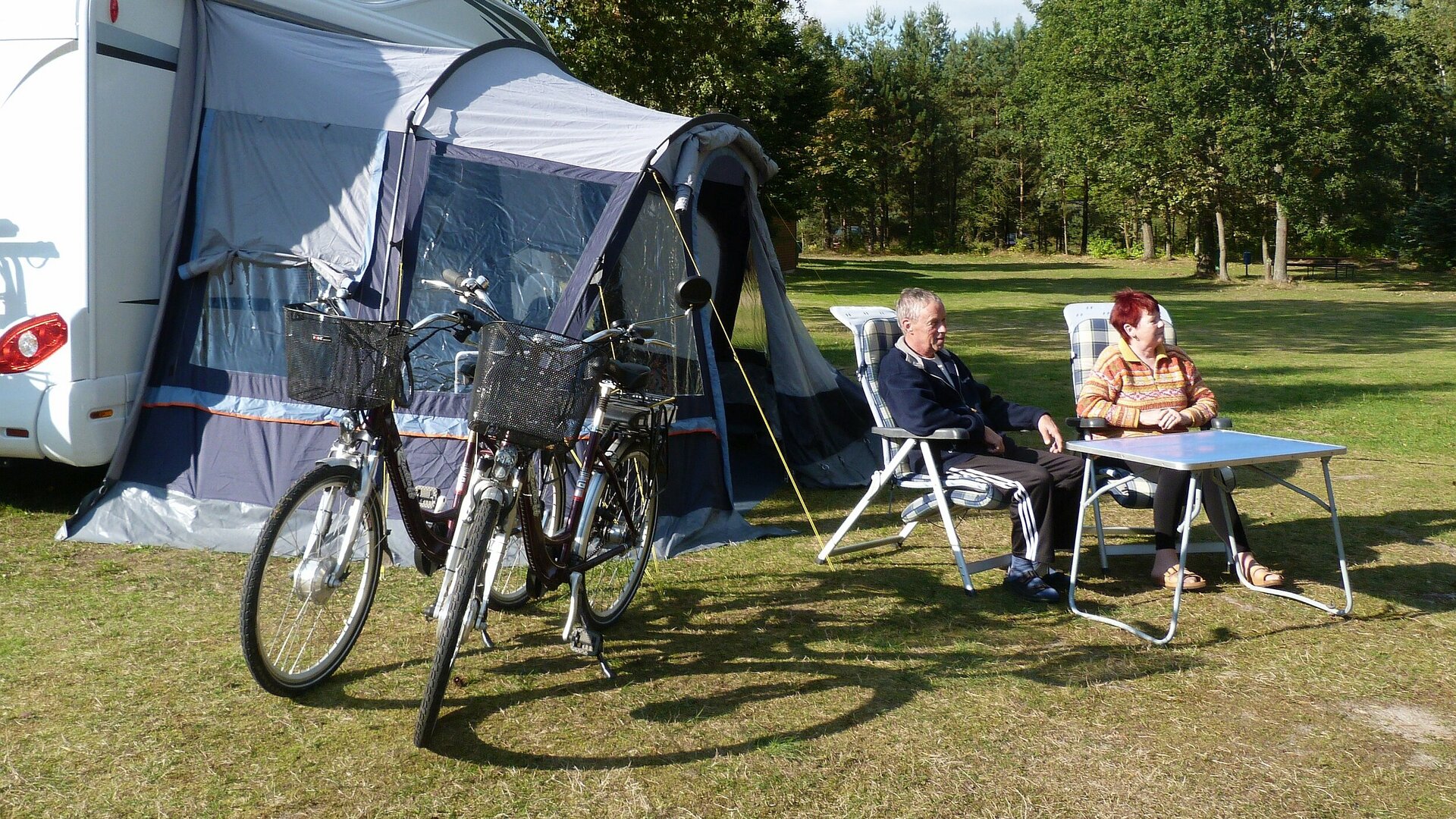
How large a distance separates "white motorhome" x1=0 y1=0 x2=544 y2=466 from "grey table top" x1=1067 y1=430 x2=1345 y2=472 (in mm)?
4133

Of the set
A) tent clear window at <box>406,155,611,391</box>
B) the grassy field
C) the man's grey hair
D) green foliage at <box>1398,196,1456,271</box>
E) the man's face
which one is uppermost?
green foliage at <box>1398,196,1456,271</box>

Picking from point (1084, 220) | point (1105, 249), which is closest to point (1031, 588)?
point (1105, 249)

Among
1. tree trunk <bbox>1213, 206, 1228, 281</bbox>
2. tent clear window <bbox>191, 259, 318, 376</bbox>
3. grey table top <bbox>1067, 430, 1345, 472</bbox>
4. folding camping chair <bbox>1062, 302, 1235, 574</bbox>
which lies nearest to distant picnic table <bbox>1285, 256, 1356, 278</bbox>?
tree trunk <bbox>1213, 206, 1228, 281</bbox>

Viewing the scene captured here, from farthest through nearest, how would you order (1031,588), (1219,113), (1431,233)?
1. (1431,233)
2. (1219,113)
3. (1031,588)

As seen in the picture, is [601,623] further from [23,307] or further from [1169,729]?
[23,307]

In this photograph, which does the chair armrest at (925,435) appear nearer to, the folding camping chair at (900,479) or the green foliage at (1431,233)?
the folding camping chair at (900,479)

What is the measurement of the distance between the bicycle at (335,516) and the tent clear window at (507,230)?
1.71 meters

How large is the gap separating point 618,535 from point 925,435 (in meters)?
1.45

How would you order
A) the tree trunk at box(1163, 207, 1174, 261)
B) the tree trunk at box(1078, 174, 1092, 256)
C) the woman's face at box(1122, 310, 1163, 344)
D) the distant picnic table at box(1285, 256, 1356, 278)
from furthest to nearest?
the tree trunk at box(1078, 174, 1092, 256), the tree trunk at box(1163, 207, 1174, 261), the distant picnic table at box(1285, 256, 1356, 278), the woman's face at box(1122, 310, 1163, 344)

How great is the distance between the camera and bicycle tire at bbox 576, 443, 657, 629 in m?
3.84

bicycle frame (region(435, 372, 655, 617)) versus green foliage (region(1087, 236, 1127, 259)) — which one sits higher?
green foliage (region(1087, 236, 1127, 259))

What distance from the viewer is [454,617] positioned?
3008 millimetres

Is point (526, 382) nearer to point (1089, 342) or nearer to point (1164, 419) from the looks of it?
point (1164, 419)

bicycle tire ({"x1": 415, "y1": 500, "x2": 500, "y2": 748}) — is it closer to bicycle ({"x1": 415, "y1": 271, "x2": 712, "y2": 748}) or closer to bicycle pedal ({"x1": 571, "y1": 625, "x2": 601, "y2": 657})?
bicycle ({"x1": 415, "y1": 271, "x2": 712, "y2": 748})
